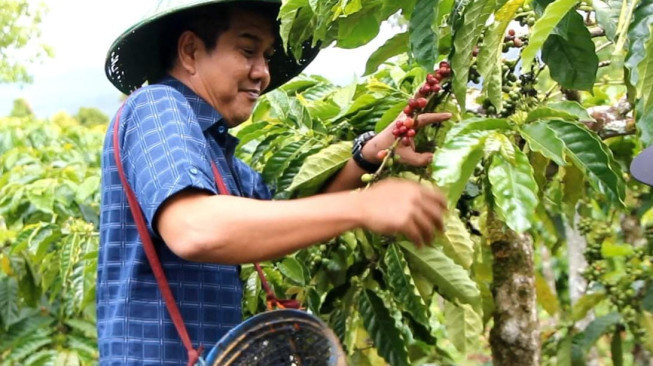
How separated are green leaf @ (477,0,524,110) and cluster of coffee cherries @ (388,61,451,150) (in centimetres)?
13

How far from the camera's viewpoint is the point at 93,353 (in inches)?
152

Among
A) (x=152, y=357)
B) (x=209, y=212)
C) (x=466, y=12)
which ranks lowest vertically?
(x=152, y=357)

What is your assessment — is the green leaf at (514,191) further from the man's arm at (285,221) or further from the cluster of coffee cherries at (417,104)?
the cluster of coffee cherries at (417,104)

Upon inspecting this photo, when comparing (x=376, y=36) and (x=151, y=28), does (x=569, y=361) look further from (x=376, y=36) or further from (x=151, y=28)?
(x=151, y=28)

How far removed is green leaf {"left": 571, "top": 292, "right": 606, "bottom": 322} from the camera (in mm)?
3293

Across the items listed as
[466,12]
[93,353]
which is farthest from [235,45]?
[93,353]

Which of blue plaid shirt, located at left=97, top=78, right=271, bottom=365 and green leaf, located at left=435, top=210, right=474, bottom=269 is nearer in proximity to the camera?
blue plaid shirt, located at left=97, top=78, right=271, bottom=365

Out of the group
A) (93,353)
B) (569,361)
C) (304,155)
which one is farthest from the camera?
(93,353)

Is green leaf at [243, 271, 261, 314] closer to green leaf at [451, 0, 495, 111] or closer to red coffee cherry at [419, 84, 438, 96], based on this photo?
red coffee cherry at [419, 84, 438, 96]

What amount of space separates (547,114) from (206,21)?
2.38 feet

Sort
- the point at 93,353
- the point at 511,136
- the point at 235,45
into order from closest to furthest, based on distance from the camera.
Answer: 1. the point at 511,136
2. the point at 235,45
3. the point at 93,353

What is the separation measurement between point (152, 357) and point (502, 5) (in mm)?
920

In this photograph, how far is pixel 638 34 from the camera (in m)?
1.40

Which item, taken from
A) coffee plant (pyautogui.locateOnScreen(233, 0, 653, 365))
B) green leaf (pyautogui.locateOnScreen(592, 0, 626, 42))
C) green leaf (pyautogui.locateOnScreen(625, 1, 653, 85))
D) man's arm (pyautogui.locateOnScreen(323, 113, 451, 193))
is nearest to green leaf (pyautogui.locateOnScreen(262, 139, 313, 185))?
coffee plant (pyautogui.locateOnScreen(233, 0, 653, 365))
